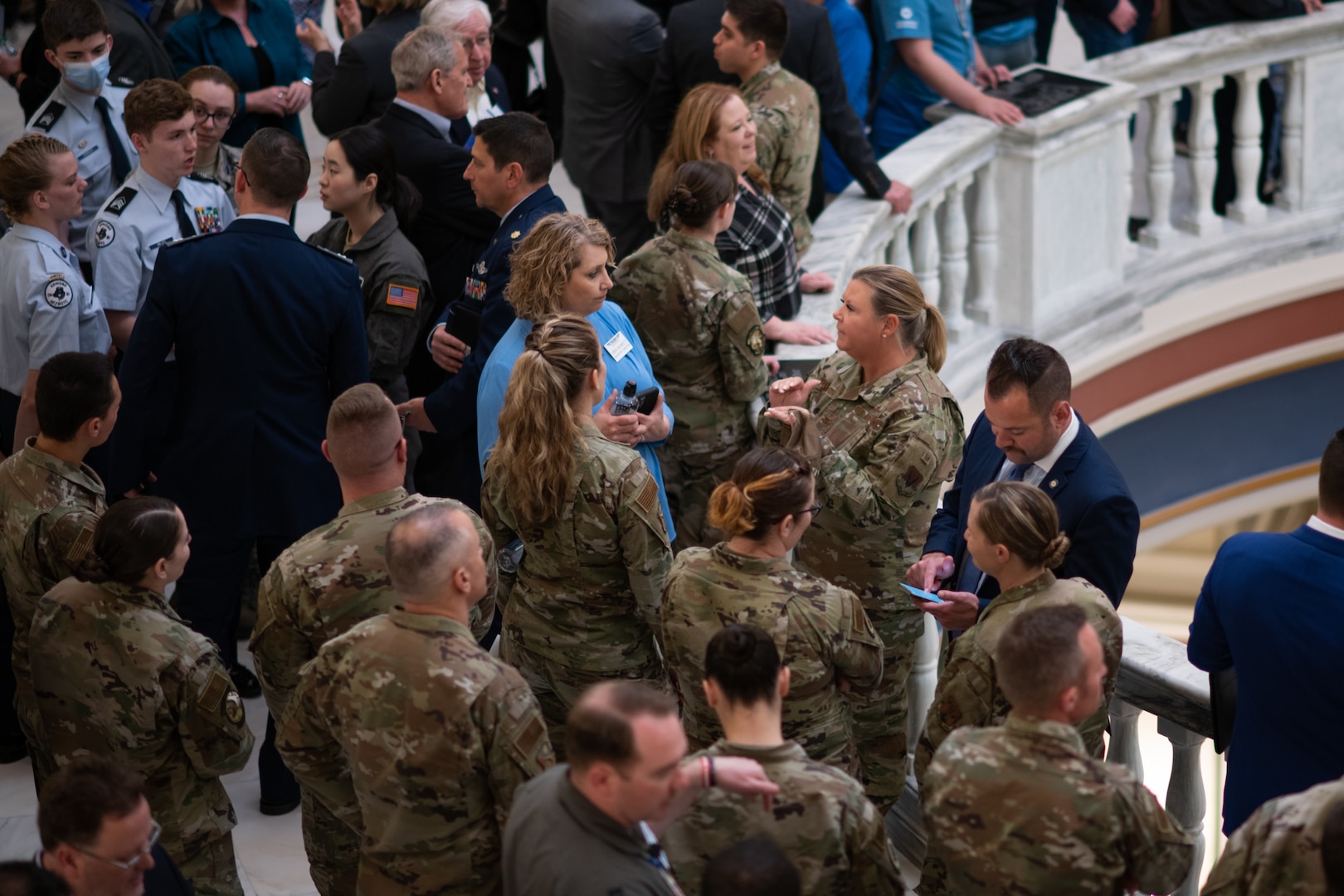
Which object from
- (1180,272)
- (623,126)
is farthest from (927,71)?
(1180,272)

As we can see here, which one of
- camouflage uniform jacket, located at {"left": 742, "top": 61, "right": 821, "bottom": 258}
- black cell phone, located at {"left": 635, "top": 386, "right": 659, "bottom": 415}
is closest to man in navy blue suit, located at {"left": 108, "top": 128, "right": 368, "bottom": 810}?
black cell phone, located at {"left": 635, "top": 386, "right": 659, "bottom": 415}

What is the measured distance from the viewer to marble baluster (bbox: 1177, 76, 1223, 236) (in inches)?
254

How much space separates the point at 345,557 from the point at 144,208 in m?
1.80

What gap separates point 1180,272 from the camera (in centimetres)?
673

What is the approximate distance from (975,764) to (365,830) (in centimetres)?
114

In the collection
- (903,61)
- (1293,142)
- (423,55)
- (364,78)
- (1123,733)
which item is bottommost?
(1123,733)

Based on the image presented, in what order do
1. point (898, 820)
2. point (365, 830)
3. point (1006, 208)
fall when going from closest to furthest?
point (365, 830), point (898, 820), point (1006, 208)

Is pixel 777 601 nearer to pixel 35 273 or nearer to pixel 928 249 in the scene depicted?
pixel 35 273

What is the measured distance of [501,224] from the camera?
13.1 feet

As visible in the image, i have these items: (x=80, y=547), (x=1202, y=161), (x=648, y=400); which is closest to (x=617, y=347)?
(x=648, y=400)

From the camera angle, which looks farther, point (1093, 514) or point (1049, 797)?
point (1093, 514)

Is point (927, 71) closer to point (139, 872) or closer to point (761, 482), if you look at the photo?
point (761, 482)

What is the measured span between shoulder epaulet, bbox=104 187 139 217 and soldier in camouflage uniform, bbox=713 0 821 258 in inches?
77.2

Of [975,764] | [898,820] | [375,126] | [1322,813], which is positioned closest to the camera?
[1322,813]
